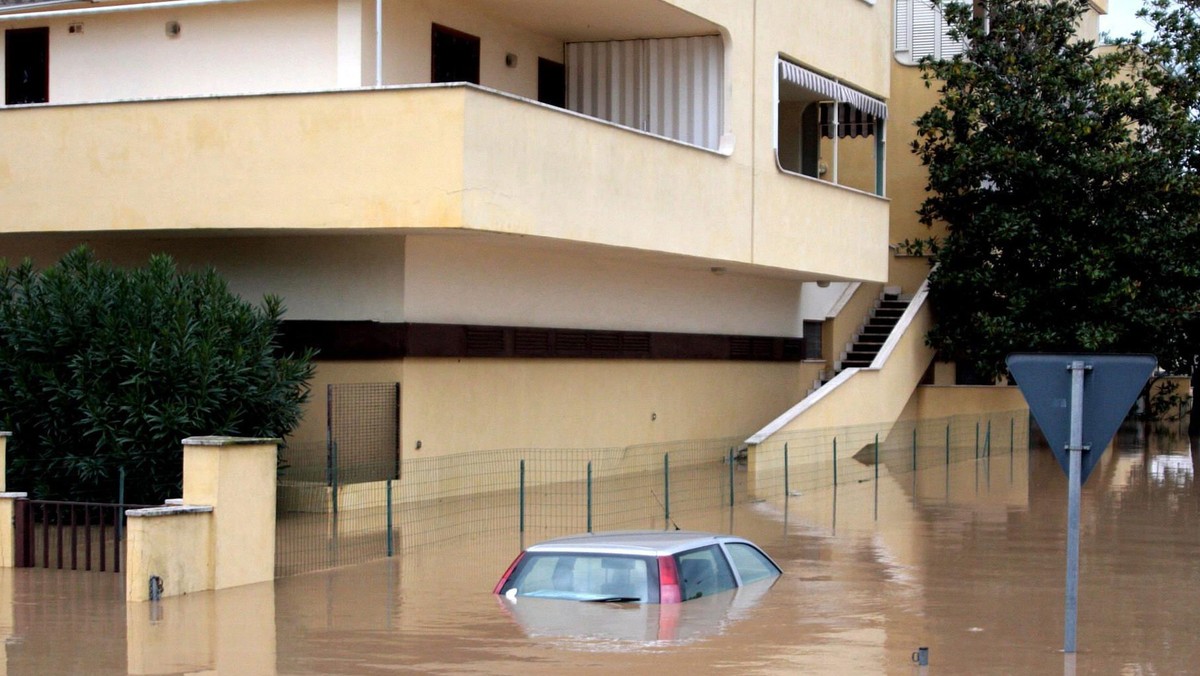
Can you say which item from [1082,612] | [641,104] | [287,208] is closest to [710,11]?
[641,104]

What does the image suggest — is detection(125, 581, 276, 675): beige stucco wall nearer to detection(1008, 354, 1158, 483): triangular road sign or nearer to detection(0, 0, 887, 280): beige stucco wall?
detection(1008, 354, 1158, 483): triangular road sign

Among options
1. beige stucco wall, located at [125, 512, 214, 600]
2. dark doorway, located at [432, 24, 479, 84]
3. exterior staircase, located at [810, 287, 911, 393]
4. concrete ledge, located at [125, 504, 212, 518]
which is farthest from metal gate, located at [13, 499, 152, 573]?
exterior staircase, located at [810, 287, 911, 393]

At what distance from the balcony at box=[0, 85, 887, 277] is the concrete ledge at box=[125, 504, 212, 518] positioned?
226 inches

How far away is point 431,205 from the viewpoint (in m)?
18.9

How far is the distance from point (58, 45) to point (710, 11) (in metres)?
9.98

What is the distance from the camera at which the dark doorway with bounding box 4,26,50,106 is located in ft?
77.3

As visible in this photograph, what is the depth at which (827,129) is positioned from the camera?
114 feet

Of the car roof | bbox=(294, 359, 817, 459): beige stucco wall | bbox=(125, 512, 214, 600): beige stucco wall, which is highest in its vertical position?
bbox=(294, 359, 817, 459): beige stucco wall

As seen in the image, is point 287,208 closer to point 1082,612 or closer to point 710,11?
point 710,11

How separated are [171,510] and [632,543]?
447 cm

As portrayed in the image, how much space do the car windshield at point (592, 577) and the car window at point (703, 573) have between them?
28cm

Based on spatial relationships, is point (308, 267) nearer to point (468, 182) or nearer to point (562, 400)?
point (468, 182)

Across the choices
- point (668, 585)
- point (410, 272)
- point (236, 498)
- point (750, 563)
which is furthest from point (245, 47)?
point (668, 585)

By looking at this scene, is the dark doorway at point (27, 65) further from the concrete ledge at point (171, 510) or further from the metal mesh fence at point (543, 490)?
the concrete ledge at point (171, 510)
